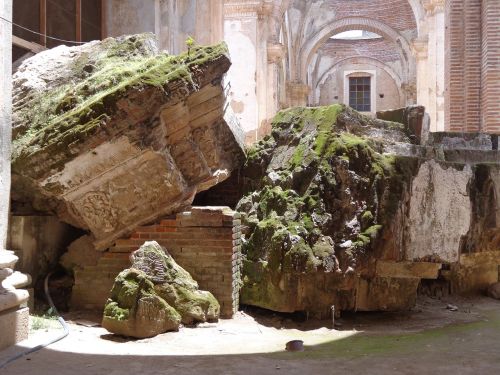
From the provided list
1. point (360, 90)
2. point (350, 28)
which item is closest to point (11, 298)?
point (350, 28)

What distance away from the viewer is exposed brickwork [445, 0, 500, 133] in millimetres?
10875

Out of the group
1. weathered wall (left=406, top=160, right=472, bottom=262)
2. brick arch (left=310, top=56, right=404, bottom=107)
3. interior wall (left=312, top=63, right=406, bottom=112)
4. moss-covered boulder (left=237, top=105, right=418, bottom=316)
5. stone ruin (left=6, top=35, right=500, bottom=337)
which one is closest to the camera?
stone ruin (left=6, top=35, right=500, bottom=337)

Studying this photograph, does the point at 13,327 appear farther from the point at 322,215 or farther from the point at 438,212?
the point at 438,212

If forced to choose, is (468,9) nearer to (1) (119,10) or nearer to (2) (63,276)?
(1) (119,10)

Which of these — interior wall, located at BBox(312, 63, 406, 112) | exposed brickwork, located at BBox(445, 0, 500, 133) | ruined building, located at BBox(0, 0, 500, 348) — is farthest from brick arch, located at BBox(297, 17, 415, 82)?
ruined building, located at BBox(0, 0, 500, 348)

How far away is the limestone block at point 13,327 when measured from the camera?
13.8ft

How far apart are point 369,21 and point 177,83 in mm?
24835

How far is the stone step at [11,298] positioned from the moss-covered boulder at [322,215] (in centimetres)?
256

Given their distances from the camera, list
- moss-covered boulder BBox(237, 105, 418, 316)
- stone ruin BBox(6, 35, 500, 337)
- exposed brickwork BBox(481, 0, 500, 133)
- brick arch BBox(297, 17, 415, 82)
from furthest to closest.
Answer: brick arch BBox(297, 17, 415, 82) → exposed brickwork BBox(481, 0, 500, 133) → moss-covered boulder BBox(237, 105, 418, 316) → stone ruin BBox(6, 35, 500, 337)

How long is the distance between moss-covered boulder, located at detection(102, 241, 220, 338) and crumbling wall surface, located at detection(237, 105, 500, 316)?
88 cm

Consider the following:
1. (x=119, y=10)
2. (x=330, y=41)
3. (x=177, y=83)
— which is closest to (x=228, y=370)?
(x=177, y=83)

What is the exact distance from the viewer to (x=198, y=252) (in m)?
6.03

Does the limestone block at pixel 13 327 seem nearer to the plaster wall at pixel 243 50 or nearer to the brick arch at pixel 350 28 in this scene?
the plaster wall at pixel 243 50

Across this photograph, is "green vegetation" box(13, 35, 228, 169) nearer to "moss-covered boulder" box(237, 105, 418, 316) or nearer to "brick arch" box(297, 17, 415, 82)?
"moss-covered boulder" box(237, 105, 418, 316)
